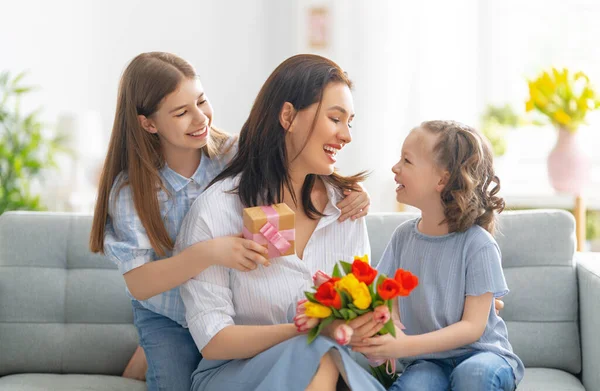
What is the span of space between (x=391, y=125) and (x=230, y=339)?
268 centimetres

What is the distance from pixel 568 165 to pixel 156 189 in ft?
6.74

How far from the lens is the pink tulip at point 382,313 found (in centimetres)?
153

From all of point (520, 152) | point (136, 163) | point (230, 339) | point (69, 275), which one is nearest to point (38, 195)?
point (69, 275)

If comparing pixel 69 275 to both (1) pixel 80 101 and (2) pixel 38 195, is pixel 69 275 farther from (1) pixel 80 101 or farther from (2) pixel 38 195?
(1) pixel 80 101

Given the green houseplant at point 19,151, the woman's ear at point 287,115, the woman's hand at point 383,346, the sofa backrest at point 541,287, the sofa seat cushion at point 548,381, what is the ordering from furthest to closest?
the green houseplant at point 19,151 < the sofa backrest at point 541,287 < the sofa seat cushion at point 548,381 < the woman's ear at point 287,115 < the woman's hand at point 383,346

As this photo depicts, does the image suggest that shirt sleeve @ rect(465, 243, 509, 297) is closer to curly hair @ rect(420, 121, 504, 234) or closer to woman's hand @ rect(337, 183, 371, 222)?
curly hair @ rect(420, 121, 504, 234)

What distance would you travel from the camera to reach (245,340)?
169cm

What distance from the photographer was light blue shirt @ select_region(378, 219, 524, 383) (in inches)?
71.3

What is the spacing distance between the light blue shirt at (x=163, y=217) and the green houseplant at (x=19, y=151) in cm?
210

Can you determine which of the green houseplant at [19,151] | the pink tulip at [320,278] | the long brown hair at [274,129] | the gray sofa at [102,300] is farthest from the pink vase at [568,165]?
the green houseplant at [19,151]

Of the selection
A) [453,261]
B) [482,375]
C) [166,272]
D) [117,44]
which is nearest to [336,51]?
Answer: [117,44]

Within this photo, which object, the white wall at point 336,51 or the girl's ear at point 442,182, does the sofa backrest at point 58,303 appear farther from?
the white wall at point 336,51

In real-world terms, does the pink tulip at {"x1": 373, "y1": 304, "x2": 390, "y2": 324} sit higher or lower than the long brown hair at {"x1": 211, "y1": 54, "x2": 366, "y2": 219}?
lower

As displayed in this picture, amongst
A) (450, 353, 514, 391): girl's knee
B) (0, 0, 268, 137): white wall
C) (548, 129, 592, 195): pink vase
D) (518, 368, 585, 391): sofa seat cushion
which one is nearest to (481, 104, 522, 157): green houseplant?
(548, 129, 592, 195): pink vase
